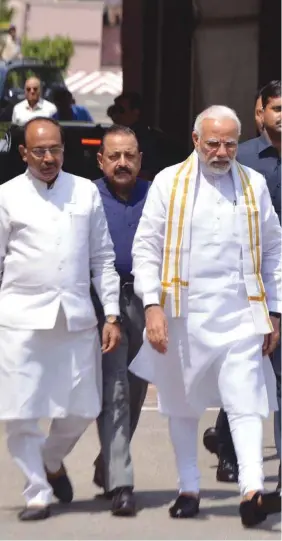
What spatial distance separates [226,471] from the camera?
8352 mm

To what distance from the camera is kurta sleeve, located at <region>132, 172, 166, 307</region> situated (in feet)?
23.9

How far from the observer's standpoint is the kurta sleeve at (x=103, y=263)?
748 cm

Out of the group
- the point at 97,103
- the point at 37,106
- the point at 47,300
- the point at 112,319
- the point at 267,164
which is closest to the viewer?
the point at 47,300

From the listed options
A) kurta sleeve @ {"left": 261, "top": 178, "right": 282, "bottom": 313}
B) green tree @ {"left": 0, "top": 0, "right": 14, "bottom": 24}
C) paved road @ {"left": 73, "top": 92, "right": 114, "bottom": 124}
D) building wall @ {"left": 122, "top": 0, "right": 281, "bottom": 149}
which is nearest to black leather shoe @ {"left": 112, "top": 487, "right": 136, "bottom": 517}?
kurta sleeve @ {"left": 261, "top": 178, "right": 282, "bottom": 313}

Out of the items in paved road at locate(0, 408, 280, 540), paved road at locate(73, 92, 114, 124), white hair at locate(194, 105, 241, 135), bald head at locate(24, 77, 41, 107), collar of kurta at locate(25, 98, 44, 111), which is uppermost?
paved road at locate(73, 92, 114, 124)

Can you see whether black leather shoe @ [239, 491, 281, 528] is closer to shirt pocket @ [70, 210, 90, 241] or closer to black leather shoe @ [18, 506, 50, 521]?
black leather shoe @ [18, 506, 50, 521]

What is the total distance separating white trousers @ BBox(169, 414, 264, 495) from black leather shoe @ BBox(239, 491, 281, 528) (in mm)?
55

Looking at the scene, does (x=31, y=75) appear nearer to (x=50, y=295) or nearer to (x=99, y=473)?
(x=99, y=473)

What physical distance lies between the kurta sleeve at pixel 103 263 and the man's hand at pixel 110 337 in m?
0.07

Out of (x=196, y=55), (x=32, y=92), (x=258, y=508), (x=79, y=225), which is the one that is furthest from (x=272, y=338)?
(x=32, y=92)

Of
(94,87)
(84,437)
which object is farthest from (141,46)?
(94,87)

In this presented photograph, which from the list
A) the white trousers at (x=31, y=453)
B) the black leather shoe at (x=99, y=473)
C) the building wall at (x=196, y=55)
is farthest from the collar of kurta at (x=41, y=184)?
the building wall at (x=196, y=55)

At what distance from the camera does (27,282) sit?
24.2 feet

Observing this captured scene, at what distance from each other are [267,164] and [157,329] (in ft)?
4.78
